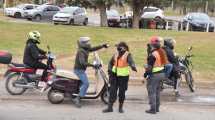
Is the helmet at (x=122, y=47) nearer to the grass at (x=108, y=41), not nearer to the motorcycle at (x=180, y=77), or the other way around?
the motorcycle at (x=180, y=77)

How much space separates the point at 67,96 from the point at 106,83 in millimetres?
944

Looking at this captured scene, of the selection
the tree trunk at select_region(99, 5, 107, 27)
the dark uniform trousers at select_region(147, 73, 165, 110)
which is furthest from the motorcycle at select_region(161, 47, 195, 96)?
the tree trunk at select_region(99, 5, 107, 27)

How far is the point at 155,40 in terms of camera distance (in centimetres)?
Result: 1209

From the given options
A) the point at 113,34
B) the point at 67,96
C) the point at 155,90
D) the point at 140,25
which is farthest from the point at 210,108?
the point at 140,25

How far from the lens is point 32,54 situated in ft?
44.4

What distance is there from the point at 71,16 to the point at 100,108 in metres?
32.8

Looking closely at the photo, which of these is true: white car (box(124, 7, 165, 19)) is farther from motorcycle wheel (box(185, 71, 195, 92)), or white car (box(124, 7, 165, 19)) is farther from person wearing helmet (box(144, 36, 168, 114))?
person wearing helmet (box(144, 36, 168, 114))

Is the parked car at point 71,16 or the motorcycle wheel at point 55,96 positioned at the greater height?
the parked car at point 71,16

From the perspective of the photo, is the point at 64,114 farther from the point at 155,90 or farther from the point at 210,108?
the point at 210,108

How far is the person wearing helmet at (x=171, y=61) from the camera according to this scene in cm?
1376

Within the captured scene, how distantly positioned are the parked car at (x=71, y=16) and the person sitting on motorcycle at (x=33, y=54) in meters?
30.5

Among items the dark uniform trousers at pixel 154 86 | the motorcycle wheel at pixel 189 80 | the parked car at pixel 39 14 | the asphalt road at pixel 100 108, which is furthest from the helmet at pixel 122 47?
the parked car at pixel 39 14

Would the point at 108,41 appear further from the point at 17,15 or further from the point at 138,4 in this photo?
the point at 17,15

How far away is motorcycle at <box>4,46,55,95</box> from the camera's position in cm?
1353
